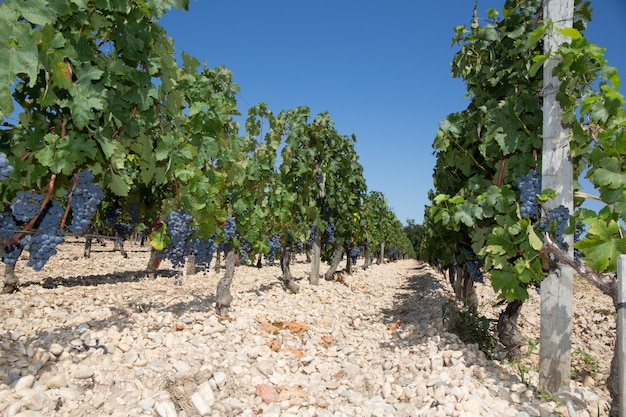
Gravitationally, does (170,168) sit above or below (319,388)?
above

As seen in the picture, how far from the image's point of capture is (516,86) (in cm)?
487

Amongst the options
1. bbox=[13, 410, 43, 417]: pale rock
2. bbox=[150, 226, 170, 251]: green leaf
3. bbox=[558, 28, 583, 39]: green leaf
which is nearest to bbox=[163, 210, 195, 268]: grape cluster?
bbox=[150, 226, 170, 251]: green leaf

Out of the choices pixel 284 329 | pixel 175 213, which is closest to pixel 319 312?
pixel 284 329

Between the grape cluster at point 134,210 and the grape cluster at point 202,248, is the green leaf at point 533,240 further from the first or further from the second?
the grape cluster at point 134,210

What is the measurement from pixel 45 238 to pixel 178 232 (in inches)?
89.0

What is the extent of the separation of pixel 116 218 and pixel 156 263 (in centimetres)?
358

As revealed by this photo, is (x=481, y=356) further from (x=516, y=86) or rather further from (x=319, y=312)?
(x=319, y=312)

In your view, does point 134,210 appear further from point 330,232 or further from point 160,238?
point 160,238

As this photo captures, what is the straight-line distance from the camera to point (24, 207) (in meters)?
3.43

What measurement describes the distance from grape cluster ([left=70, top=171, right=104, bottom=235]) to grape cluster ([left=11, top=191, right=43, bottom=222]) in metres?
0.27

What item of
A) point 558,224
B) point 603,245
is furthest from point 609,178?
point 558,224

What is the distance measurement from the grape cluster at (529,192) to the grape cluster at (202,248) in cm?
447

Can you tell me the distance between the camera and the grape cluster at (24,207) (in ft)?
11.1

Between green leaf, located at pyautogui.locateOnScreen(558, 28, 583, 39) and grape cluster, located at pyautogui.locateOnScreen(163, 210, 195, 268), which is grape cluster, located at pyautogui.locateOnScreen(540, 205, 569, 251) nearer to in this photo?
green leaf, located at pyautogui.locateOnScreen(558, 28, 583, 39)
